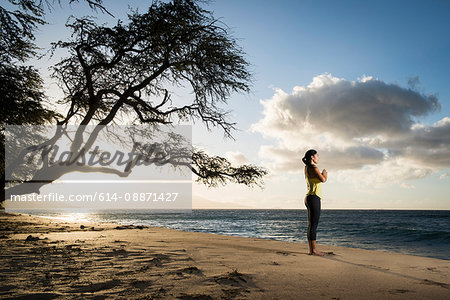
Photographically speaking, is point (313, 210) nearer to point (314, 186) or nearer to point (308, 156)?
point (314, 186)

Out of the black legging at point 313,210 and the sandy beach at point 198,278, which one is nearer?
the sandy beach at point 198,278

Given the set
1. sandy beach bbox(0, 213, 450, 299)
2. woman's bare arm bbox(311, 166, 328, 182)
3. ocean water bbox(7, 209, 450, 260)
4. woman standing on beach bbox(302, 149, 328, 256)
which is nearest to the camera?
sandy beach bbox(0, 213, 450, 299)

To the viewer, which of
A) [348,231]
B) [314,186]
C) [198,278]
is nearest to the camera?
[198,278]

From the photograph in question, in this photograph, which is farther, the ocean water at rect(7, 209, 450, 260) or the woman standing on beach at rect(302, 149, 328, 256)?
the ocean water at rect(7, 209, 450, 260)

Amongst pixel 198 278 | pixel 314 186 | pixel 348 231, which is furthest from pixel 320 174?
pixel 348 231

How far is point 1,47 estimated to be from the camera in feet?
26.9

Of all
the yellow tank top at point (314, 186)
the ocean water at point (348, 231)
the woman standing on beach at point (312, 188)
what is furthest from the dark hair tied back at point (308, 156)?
the ocean water at point (348, 231)

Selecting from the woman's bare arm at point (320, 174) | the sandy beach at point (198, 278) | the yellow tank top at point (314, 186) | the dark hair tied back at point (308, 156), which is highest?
the dark hair tied back at point (308, 156)

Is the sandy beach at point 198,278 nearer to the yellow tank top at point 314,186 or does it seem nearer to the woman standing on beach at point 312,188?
the woman standing on beach at point 312,188

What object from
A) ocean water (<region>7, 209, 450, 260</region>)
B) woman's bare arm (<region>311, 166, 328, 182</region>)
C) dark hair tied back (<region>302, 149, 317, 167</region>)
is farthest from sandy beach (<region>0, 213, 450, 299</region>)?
ocean water (<region>7, 209, 450, 260</region>)

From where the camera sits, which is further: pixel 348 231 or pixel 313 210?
pixel 348 231

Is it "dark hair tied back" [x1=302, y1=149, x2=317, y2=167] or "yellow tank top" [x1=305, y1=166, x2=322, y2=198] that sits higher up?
"dark hair tied back" [x1=302, y1=149, x2=317, y2=167]

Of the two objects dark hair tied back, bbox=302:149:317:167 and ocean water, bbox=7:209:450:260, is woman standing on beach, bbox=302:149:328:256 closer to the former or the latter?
dark hair tied back, bbox=302:149:317:167

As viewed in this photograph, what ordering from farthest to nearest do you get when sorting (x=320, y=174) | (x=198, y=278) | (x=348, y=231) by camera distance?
(x=348, y=231), (x=320, y=174), (x=198, y=278)
